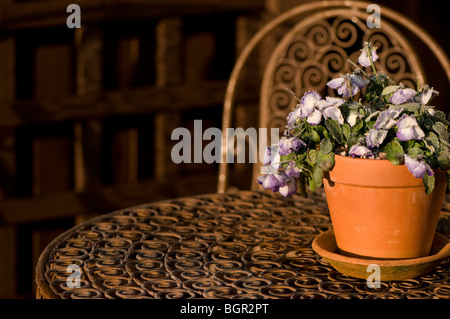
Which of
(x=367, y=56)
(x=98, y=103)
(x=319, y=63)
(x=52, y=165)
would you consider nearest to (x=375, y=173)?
(x=367, y=56)

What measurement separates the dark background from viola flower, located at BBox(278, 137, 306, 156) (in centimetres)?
154

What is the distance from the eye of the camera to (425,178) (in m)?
1.29

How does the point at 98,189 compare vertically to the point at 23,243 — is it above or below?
above

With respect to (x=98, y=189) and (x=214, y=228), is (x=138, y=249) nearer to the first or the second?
(x=214, y=228)

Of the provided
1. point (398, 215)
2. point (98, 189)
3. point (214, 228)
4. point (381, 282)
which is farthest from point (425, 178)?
point (98, 189)

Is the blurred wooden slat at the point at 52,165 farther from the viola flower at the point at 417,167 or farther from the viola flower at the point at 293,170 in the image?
the viola flower at the point at 417,167

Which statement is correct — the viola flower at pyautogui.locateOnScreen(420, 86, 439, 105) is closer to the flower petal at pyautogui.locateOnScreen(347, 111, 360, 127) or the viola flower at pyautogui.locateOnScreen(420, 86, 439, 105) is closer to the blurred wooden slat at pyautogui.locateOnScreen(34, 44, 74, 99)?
the flower petal at pyautogui.locateOnScreen(347, 111, 360, 127)

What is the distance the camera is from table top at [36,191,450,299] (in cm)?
132

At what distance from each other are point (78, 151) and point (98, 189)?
157 mm

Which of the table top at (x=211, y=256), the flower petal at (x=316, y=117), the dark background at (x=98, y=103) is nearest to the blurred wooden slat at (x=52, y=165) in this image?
the dark background at (x=98, y=103)

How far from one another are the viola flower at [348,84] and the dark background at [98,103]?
59.5 inches

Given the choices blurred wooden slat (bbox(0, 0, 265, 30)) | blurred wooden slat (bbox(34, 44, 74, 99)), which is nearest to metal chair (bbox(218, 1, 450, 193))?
blurred wooden slat (bbox(0, 0, 265, 30))

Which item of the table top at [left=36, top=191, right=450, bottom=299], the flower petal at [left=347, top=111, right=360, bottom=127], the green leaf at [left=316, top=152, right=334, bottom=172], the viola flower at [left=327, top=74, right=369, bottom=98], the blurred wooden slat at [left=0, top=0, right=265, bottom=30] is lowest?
the table top at [left=36, top=191, right=450, bottom=299]

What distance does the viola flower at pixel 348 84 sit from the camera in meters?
1.38
